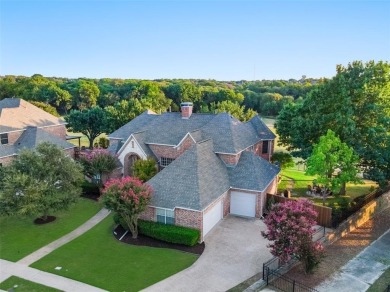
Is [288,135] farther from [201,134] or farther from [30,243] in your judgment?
[30,243]

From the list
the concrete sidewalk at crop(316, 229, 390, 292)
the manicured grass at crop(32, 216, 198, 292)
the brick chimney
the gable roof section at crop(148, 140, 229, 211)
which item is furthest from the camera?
the brick chimney

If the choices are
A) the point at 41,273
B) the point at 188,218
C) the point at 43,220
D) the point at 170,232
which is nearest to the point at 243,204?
the point at 188,218

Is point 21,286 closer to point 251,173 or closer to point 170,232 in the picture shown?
point 170,232

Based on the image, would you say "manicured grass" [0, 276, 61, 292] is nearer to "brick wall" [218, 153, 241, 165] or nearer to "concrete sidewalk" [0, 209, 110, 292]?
"concrete sidewalk" [0, 209, 110, 292]

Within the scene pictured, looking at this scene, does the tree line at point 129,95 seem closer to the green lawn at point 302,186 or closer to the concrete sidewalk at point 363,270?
the green lawn at point 302,186

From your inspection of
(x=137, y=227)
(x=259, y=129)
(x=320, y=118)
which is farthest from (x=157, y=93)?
(x=137, y=227)

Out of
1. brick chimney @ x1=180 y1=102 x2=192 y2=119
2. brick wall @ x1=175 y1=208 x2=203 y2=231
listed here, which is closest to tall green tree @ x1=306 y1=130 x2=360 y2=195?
brick wall @ x1=175 y1=208 x2=203 y2=231
